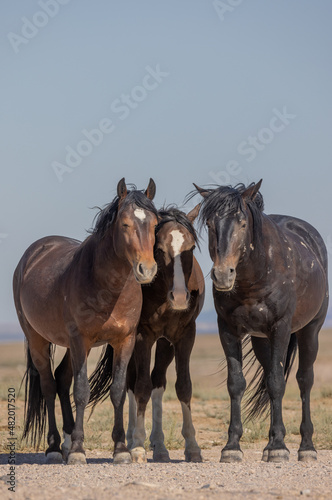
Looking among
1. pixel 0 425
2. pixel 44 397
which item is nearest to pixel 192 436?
pixel 44 397

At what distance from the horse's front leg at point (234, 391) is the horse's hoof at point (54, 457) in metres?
2.00

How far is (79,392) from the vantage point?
8.34 m

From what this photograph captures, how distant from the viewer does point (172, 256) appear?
8.56 m

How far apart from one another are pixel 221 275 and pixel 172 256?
90cm

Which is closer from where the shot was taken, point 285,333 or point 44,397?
point 285,333

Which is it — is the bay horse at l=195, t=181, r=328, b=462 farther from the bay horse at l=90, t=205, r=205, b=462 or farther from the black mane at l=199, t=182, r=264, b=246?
the bay horse at l=90, t=205, r=205, b=462

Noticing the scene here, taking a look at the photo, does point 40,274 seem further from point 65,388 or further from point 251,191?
point 251,191

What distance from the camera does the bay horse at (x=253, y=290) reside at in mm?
8141

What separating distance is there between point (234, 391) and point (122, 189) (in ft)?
7.89

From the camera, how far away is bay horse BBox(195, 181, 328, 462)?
814cm

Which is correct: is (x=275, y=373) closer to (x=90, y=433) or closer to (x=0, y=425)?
(x=90, y=433)

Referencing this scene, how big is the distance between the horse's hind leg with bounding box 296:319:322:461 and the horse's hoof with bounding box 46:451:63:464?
273cm

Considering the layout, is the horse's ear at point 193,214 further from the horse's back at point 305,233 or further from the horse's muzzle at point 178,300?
the horse's muzzle at point 178,300

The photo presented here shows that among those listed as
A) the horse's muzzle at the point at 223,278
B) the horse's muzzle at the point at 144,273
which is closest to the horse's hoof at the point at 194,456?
the horse's muzzle at the point at 223,278
